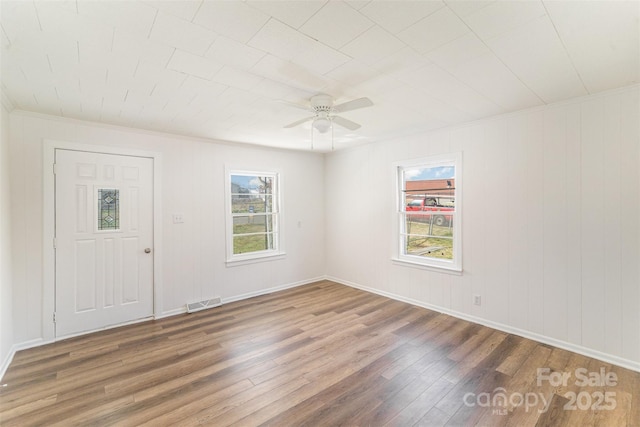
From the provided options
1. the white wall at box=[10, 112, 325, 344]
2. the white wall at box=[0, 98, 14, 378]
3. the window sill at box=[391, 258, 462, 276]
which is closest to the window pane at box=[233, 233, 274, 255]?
the white wall at box=[10, 112, 325, 344]

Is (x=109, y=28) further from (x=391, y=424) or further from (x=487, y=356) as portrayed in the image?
(x=487, y=356)

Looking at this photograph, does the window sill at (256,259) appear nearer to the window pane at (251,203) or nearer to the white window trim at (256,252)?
the white window trim at (256,252)

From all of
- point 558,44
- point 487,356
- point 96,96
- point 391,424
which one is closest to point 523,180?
point 558,44

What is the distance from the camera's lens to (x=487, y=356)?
2.72 metres

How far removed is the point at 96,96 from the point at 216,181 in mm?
1901

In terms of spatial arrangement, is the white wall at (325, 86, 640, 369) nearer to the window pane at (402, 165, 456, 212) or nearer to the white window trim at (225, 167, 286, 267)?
the window pane at (402, 165, 456, 212)

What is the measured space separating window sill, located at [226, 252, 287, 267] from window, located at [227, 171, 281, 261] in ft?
0.06

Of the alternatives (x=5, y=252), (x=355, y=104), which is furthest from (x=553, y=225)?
(x=5, y=252)

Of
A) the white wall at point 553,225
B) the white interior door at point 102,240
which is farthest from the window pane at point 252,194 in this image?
the white wall at point 553,225

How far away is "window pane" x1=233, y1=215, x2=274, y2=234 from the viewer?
183 inches

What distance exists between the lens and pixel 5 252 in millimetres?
2697

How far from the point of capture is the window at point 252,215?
4582 mm

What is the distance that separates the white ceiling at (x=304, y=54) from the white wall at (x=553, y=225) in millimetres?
404

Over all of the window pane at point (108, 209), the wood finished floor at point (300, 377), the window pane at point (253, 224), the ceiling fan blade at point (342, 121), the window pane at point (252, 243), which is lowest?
the wood finished floor at point (300, 377)
